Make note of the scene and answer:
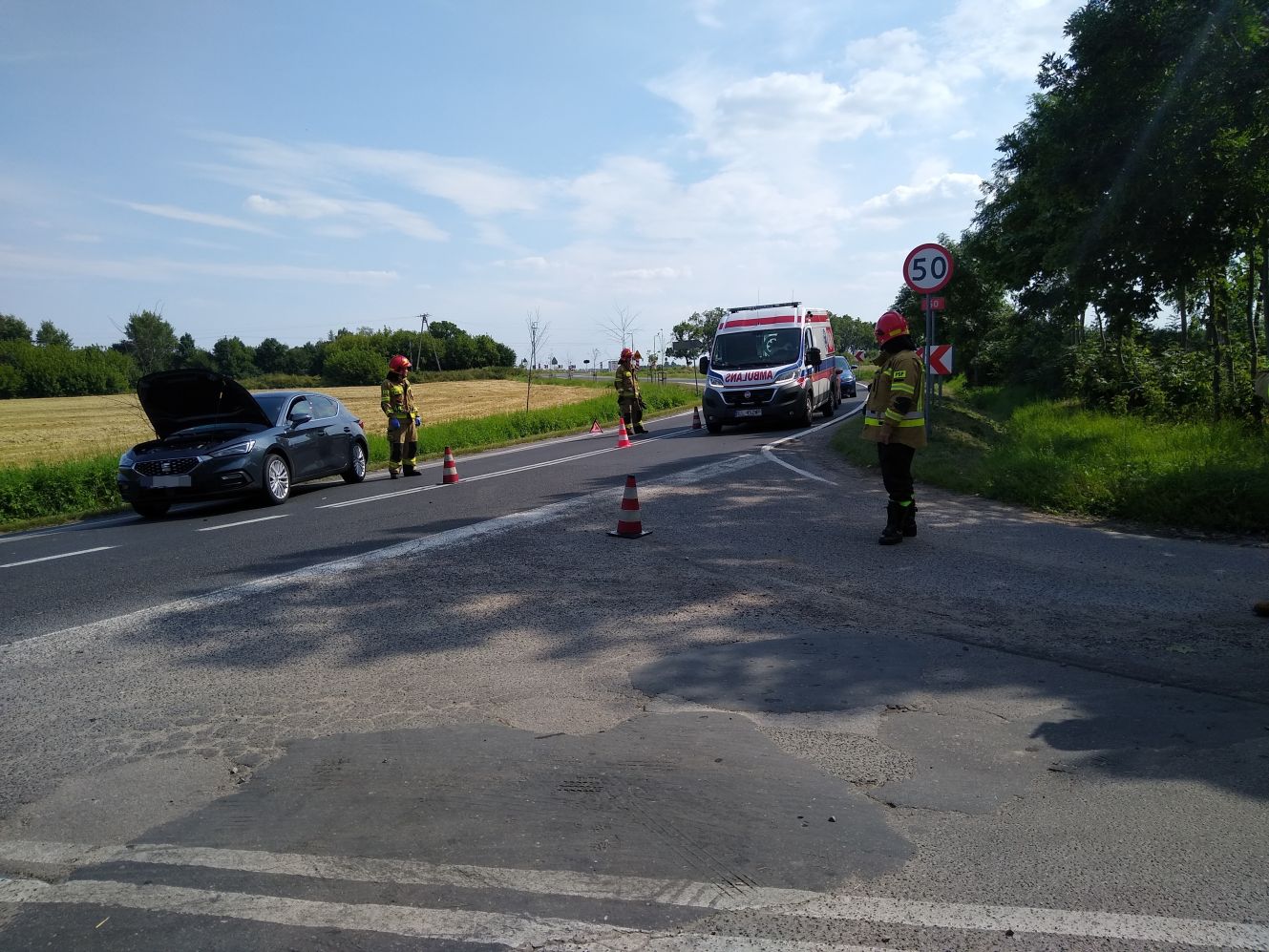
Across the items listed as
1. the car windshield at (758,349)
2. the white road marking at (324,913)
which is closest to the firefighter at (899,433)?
the white road marking at (324,913)

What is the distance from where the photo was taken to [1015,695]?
4.68 metres

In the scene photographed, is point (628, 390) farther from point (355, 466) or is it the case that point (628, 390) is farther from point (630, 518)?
point (630, 518)

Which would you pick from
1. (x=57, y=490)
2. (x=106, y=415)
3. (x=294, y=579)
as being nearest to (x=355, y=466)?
(x=57, y=490)

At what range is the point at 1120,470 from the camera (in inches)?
408

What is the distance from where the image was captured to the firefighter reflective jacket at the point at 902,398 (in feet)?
27.5

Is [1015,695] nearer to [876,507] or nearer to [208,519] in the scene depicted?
[876,507]

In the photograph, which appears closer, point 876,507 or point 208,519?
point 876,507

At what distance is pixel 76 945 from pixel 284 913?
586 mm

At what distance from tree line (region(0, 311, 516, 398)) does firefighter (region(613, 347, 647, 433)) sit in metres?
9.08

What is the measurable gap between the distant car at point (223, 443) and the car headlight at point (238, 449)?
0.04 ft

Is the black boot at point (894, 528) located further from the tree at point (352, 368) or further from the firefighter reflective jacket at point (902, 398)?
the tree at point (352, 368)

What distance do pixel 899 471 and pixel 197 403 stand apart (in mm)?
10109

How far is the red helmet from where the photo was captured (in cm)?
861

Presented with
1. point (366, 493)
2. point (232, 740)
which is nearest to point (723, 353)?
point (366, 493)
